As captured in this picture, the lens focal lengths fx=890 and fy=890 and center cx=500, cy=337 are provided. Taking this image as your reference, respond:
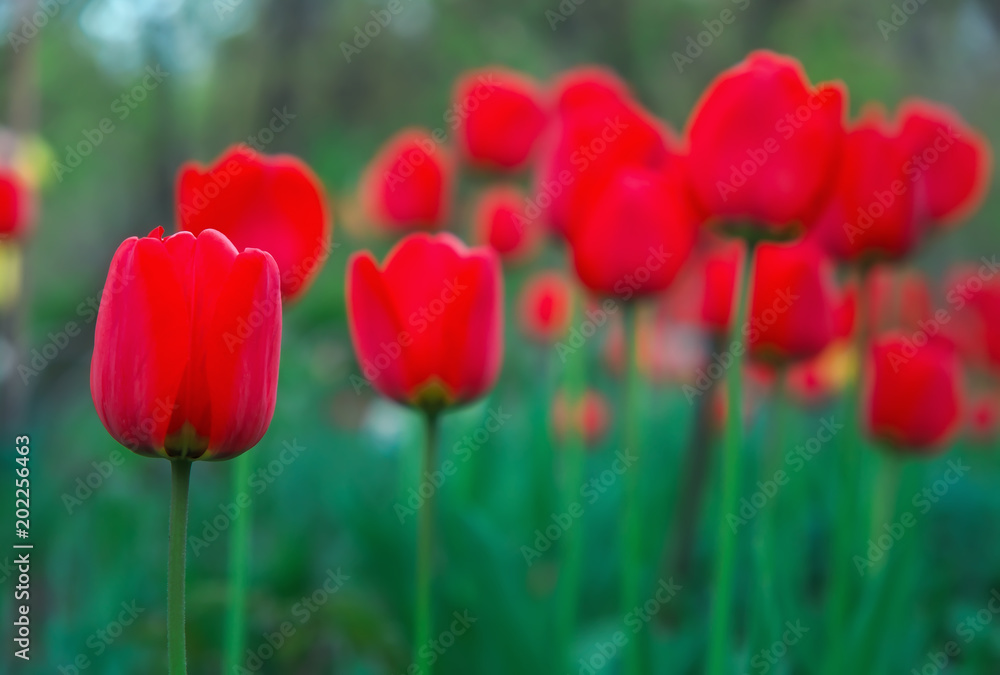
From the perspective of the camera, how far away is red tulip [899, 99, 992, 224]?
42.7 inches

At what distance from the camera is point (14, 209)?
184cm

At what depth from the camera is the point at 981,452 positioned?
8.30 feet

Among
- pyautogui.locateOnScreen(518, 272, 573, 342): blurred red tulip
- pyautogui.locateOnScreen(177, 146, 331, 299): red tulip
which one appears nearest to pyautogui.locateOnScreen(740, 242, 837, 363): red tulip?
pyautogui.locateOnScreen(177, 146, 331, 299): red tulip

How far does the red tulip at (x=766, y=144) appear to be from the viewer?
0.86m

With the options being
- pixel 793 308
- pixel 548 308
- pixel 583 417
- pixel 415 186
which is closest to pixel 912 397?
pixel 793 308

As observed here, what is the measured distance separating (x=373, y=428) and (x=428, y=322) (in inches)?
73.0

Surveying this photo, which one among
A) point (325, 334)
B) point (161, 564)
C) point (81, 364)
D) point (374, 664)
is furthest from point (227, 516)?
point (325, 334)

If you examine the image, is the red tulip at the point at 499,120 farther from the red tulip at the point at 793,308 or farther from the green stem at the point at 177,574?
the green stem at the point at 177,574

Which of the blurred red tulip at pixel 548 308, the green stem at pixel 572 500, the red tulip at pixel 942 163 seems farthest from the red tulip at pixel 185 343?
the blurred red tulip at pixel 548 308

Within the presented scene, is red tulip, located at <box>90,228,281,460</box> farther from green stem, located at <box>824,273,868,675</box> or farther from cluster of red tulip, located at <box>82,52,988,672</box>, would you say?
green stem, located at <box>824,273,868,675</box>

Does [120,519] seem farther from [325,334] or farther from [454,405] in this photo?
[325,334]

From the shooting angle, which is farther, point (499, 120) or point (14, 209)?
point (14, 209)

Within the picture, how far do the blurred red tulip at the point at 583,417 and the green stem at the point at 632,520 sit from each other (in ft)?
1.12

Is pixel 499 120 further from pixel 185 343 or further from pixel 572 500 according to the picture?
pixel 185 343
